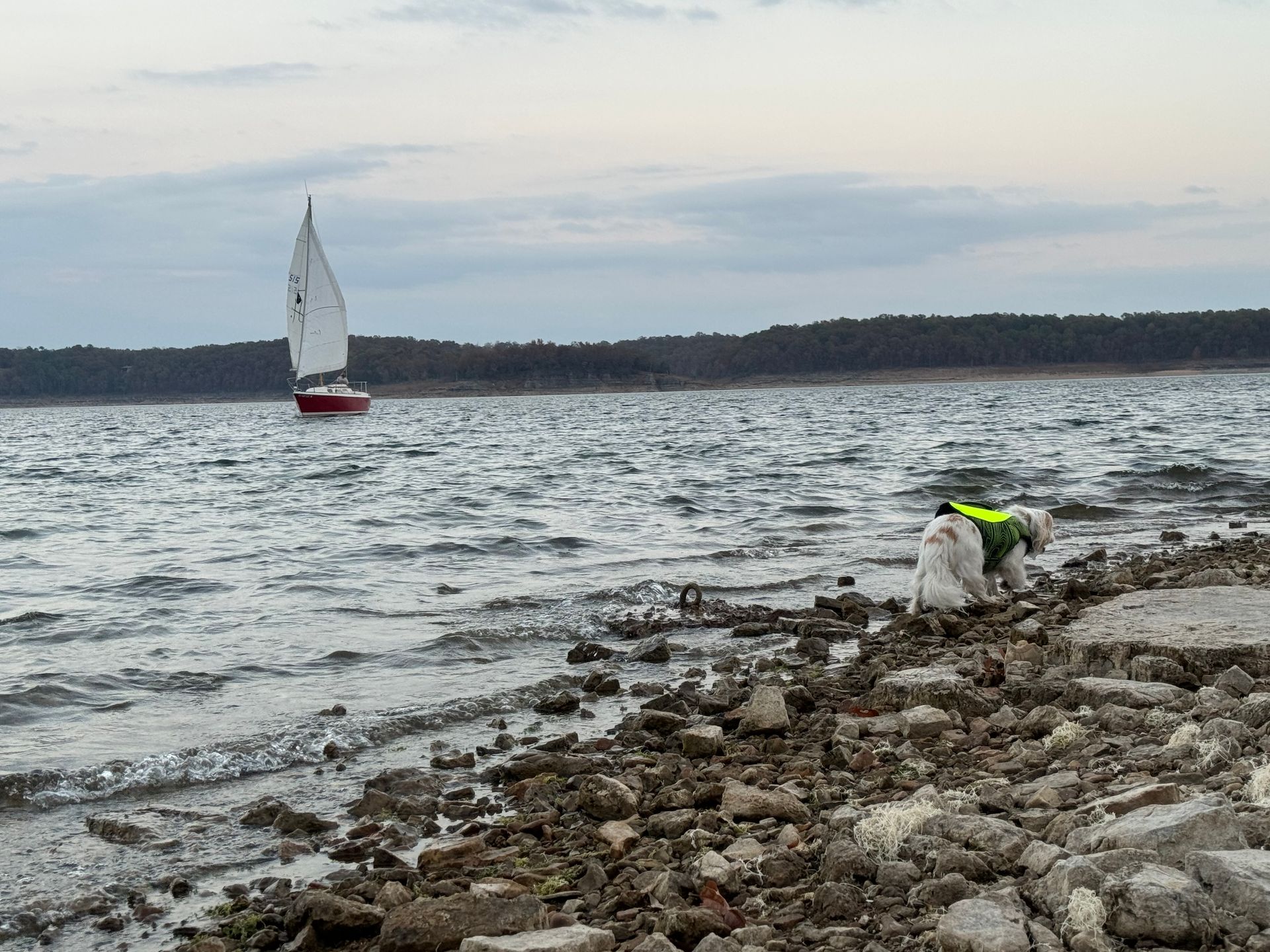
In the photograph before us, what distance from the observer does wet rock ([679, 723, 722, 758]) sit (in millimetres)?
5422

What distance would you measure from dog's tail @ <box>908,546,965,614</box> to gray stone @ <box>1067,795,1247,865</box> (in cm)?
535

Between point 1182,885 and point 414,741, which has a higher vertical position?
point 1182,885

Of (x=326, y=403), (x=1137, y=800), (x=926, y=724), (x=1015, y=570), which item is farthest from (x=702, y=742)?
(x=326, y=403)

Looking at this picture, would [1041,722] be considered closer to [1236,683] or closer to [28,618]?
[1236,683]

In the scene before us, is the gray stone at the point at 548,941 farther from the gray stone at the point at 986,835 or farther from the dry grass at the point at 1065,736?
the dry grass at the point at 1065,736

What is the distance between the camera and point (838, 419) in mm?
46562

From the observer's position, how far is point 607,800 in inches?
182

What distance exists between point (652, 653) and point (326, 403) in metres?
55.6

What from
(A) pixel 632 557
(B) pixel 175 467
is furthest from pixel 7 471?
(A) pixel 632 557

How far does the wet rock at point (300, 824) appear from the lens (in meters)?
4.89

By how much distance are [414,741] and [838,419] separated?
41521 millimetres

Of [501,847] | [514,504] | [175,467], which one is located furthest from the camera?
[175,467]

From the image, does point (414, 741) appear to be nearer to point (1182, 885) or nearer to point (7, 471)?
point (1182, 885)

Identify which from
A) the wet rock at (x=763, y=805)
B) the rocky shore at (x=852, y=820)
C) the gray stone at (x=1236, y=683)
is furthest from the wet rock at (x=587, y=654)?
the gray stone at (x=1236, y=683)
